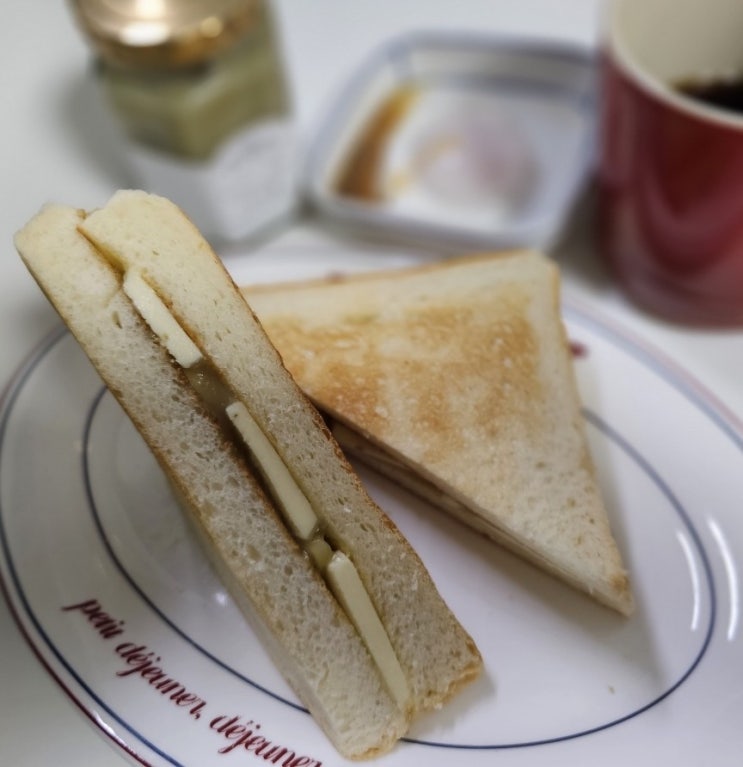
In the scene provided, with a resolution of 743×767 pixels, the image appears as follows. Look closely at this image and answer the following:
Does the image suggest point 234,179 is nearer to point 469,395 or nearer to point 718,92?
point 469,395

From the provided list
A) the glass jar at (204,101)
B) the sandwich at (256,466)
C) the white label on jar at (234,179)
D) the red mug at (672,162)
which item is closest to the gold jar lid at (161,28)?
the glass jar at (204,101)

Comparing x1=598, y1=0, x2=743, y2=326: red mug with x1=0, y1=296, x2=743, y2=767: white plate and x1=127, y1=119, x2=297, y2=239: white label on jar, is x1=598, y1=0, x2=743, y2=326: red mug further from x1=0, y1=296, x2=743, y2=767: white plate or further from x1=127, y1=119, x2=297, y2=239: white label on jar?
x1=127, y1=119, x2=297, y2=239: white label on jar

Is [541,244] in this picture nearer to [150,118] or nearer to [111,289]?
[150,118]

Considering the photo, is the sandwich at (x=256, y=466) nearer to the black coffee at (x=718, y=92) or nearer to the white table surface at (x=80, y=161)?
the white table surface at (x=80, y=161)

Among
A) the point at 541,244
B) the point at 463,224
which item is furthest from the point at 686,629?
the point at 463,224

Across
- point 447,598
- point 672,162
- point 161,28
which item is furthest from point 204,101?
point 447,598

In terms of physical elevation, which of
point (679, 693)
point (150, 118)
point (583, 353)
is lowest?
point (679, 693)
